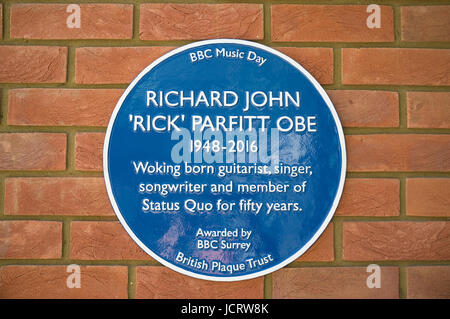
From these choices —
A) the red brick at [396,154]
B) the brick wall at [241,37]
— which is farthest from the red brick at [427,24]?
the red brick at [396,154]

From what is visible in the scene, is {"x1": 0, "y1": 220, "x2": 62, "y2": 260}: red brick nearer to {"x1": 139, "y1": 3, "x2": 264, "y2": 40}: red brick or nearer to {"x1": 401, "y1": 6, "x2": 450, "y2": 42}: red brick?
{"x1": 139, "y1": 3, "x2": 264, "y2": 40}: red brick

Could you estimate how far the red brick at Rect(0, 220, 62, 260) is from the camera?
114 cm

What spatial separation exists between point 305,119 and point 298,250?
0.42m

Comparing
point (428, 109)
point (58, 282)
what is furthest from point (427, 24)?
point (58, 282)

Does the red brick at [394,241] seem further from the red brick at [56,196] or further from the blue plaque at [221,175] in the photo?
the red brick at [56,196]

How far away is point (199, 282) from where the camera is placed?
1130mm

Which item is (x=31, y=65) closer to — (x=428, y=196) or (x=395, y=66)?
(x=395, y=66)

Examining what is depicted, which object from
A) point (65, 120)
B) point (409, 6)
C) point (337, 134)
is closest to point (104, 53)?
point (65, 120)

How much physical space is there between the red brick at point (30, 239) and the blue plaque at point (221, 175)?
23 cm

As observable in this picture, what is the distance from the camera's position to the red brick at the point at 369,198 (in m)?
1.14

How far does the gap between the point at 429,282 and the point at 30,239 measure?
1290 mm

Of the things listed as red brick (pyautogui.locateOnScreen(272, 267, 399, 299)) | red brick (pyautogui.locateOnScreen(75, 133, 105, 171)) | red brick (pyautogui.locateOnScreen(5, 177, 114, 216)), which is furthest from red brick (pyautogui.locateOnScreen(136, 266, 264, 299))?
red brick (pyautogui.locateOnScreen(75, 133, 105, 171))

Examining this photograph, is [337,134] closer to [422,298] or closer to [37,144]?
[422,298]

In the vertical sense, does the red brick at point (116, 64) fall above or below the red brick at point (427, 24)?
below
